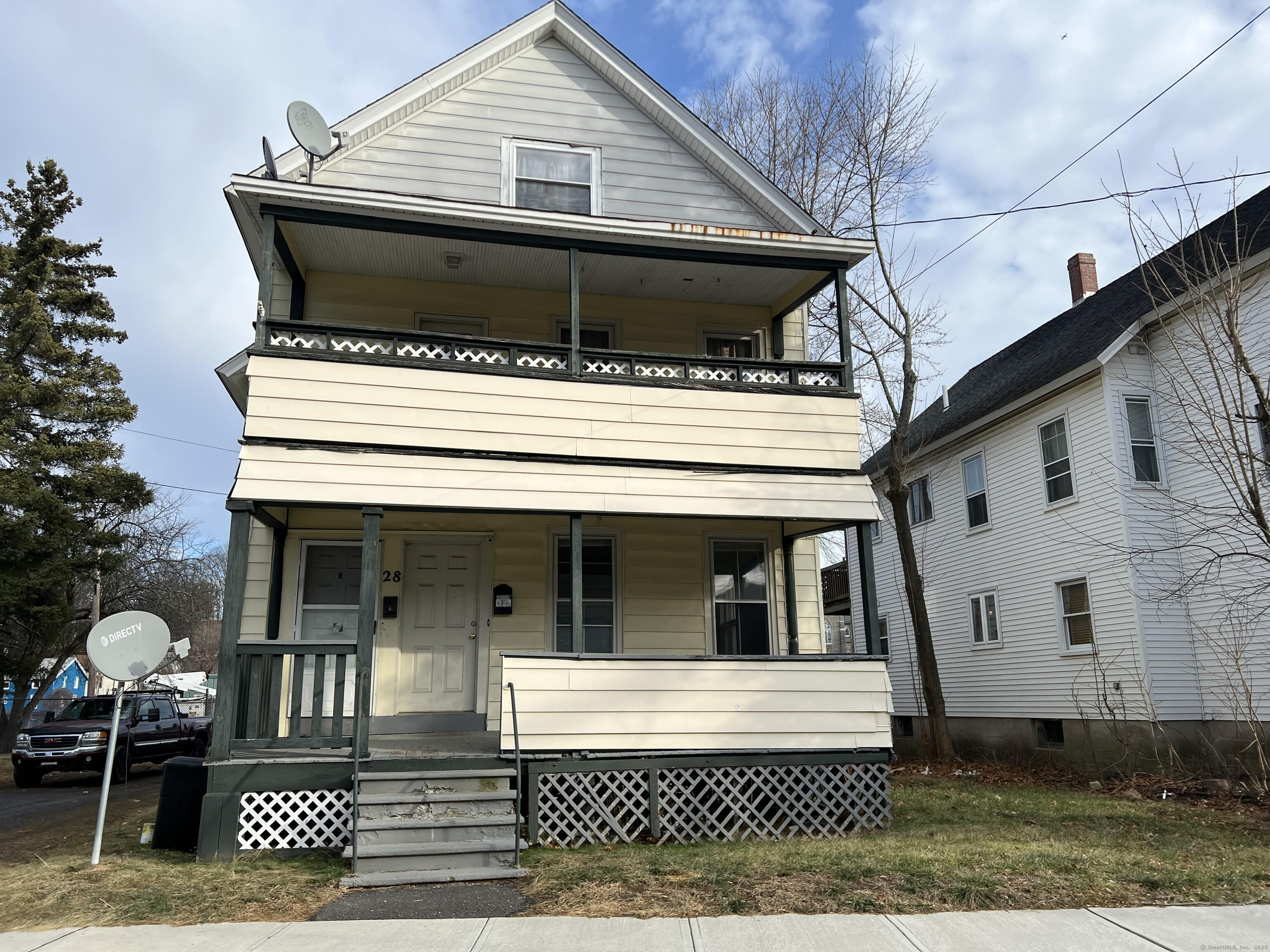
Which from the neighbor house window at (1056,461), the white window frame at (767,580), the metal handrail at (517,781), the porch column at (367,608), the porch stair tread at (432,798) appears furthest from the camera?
the neighbor house window at (1056,461)

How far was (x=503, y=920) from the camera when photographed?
605 cm

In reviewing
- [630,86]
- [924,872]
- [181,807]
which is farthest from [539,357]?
[924,872]

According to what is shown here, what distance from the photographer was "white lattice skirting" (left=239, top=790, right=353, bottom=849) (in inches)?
329

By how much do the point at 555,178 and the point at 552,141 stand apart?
0.53 m

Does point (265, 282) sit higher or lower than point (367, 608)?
higher

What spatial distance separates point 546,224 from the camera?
10328 millimetres

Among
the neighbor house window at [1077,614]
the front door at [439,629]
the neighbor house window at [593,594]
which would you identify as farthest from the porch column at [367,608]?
the neighbor house window at [1077,614]

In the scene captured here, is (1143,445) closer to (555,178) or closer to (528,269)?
(555,178)

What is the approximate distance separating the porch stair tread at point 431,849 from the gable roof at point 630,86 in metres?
8.31

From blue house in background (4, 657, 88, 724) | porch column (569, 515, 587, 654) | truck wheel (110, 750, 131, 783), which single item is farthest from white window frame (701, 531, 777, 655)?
blue house in background (4, 657, 88, 724)

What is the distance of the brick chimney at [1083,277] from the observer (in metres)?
22.1

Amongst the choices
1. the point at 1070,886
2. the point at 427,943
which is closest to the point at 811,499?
the point at 1070,886

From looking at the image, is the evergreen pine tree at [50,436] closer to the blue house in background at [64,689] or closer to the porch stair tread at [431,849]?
the blue house in background at [64,689]

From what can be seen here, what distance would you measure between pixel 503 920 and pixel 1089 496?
1385 cm
